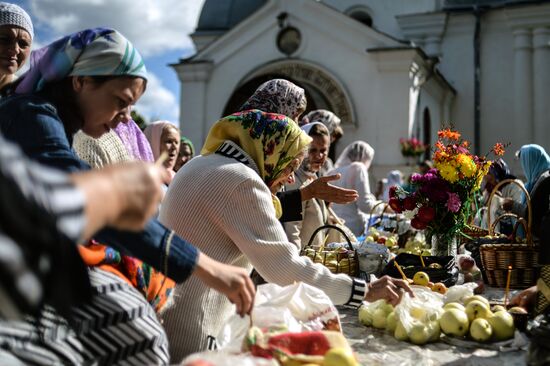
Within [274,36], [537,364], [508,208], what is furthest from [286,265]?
[274,36]

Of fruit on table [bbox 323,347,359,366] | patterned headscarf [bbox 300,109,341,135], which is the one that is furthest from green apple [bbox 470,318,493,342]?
patterned headscarf [bbox 300,109,341,135]

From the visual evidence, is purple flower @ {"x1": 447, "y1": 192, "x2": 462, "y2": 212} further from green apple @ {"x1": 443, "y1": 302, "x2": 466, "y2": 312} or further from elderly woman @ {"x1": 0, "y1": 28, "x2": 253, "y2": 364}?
elderly woman @ {"x1": 0, "y1": 28, "x2": 253, "y2": 364}

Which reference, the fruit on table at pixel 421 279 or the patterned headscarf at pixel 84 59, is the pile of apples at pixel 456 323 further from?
the patterned headscarf at pixel 84 59

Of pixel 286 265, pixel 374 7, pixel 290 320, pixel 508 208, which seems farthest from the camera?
pixel 374 7

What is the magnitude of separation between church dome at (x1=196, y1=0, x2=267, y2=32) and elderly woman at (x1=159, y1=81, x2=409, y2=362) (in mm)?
17432

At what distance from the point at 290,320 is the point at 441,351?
0.73 metres

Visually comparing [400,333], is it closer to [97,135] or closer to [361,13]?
[97,135]

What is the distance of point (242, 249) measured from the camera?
2260mm

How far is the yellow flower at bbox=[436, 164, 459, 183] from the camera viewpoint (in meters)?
3.97

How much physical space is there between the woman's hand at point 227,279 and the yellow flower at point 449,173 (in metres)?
2.60

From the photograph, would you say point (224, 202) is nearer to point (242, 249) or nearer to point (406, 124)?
point (242, 249)

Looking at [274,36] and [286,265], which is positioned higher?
[274,36]

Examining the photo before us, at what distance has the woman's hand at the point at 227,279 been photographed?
5.54 feet

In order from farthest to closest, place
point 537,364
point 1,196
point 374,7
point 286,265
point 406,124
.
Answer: point 374,7
point 406,124
point 286,265
point 537,364
point 1,196
